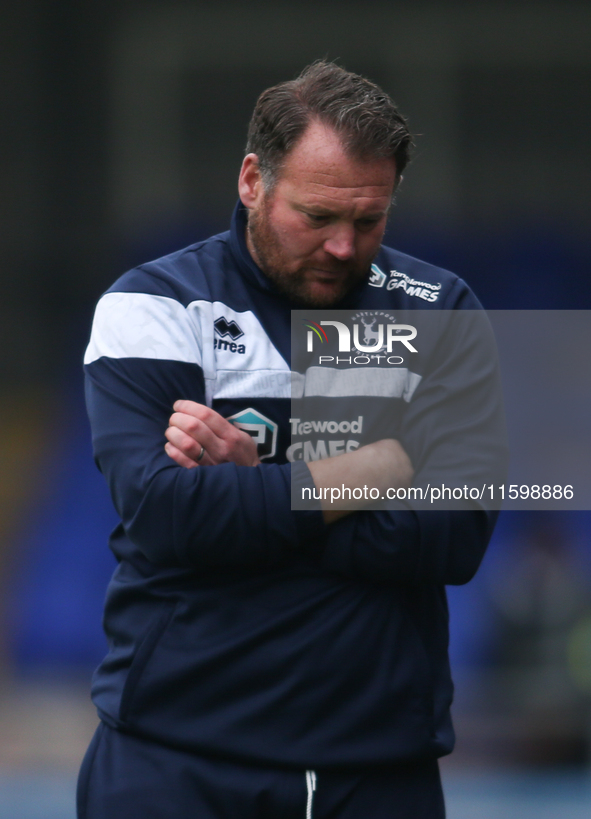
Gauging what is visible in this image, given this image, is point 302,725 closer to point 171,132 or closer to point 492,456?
point 492,456

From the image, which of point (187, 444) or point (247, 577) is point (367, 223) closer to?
point (187, 444)

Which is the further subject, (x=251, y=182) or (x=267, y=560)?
(x=251, y=182)

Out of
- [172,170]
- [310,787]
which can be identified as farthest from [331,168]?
[172,170]

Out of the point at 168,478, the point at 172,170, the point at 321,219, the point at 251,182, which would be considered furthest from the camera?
the point at 172,170

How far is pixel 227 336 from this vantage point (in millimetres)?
1494

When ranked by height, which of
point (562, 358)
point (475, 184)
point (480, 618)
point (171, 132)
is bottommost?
point (480, 618)

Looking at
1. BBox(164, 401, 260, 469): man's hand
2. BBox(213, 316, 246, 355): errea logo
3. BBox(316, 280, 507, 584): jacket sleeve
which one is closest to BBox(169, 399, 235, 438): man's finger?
BBox(164, 401, 260, 469): man's hand

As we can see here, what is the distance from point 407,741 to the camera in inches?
56.6

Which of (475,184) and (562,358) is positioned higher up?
(475,184)

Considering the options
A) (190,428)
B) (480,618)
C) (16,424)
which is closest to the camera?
(190,428)

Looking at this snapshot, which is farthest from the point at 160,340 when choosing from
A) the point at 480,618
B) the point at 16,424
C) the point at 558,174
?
the point at 558,174

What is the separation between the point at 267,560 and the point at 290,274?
46cm

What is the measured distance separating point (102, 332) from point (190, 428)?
0.23m

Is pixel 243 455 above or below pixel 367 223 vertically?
below
